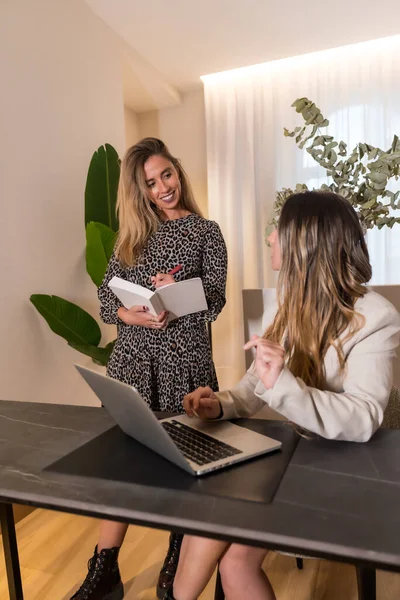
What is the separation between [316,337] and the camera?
112 centimetres

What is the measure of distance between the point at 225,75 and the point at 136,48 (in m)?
0.96

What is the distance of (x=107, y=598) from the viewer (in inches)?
57.2

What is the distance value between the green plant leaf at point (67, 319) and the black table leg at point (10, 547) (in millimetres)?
1117

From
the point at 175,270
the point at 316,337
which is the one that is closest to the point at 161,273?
the point at 175,270

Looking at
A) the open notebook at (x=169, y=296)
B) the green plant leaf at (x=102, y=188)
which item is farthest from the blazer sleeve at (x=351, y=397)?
the green plant leaf at (x=102, y=188)

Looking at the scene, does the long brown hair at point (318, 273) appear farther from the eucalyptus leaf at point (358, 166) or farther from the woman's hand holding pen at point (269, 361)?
the eucalyptus leaf at point (358, 166)

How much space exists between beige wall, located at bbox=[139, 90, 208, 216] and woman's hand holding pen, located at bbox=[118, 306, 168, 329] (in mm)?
2968

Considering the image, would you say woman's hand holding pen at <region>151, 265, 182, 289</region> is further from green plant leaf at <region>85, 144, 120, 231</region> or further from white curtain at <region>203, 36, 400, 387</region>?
white curtain at <region>203, 36, 400, 387</region>

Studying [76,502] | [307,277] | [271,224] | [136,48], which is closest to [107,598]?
[76,502]

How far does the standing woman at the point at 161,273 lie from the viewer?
1.67m

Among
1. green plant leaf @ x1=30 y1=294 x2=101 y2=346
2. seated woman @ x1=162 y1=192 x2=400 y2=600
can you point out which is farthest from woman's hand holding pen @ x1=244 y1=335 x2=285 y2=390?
green plant leaf @ x1=30 y1=294 x2=101 y2=346

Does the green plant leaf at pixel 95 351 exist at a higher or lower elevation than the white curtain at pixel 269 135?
lower

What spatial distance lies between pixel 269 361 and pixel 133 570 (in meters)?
1.20

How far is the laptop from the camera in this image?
841 mm
